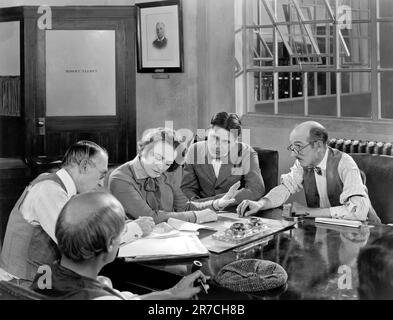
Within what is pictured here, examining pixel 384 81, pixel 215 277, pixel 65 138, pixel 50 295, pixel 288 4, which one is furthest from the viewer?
pixel 65 138

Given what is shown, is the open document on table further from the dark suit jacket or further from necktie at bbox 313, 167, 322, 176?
the dark suit jacket

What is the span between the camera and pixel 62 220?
141 centimetres

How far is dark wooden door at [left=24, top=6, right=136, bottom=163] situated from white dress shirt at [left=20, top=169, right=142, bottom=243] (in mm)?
3230

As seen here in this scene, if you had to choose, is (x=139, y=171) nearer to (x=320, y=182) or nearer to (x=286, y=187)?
(x=286, y=187)

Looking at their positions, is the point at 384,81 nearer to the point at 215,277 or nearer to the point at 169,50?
the point at 169,50

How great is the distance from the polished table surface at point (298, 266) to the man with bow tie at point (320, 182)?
0.94 feet

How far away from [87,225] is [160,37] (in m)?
4.04

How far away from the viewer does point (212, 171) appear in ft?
12.1

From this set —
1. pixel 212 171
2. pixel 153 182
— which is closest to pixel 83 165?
pixel 153 182

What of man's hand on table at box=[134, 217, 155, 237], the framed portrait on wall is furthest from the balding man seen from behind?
the framed portrait on wall

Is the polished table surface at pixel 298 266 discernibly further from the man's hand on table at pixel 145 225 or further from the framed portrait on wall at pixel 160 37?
the framed portrait on wall at pixel 160 37

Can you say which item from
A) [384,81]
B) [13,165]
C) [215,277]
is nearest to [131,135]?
[13,165]

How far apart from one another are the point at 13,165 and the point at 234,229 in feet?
12.0

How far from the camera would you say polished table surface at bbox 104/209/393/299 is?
5.60 ft
